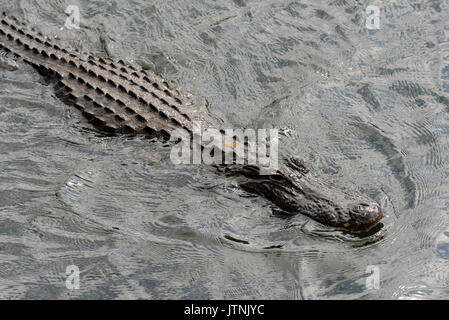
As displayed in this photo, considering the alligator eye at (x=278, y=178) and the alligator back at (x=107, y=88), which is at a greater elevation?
the alligator back at (x=107, y=88)

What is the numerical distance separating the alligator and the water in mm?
160

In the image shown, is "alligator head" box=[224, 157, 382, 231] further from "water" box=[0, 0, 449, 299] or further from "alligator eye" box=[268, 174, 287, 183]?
"water" box=[0, 0, 449, 299]

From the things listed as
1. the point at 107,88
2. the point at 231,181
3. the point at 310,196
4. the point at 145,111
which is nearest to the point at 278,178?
the point at 310,196

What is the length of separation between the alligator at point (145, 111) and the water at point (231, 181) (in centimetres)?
16

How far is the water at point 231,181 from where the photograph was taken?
20.1 ft

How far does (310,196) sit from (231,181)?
39.6 inches

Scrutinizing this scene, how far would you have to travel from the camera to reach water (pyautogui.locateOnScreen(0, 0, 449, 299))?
614cm

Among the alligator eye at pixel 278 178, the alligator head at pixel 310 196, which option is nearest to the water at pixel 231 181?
the alligator head at pixel 310 196

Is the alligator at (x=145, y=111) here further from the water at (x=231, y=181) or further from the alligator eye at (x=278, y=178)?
the water at (x=231, y=181)

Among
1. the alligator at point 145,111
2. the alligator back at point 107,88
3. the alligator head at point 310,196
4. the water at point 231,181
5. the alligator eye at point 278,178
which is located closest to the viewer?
the water at point 231,181

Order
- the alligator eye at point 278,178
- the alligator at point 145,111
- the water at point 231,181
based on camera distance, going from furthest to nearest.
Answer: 1. the alligator eye at point 278,178
2. the alligator at point 145,111
3. the water at point 231,181

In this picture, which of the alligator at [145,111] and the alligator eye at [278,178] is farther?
the alligator eye at [278,178]

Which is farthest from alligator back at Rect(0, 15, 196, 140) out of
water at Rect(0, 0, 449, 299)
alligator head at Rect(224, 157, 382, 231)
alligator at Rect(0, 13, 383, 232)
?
alligator head at Rect(224, 157, 382, 231)

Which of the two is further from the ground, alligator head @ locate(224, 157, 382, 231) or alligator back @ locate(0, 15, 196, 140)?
alligator back @ locate(0, 15, 196, 140)
